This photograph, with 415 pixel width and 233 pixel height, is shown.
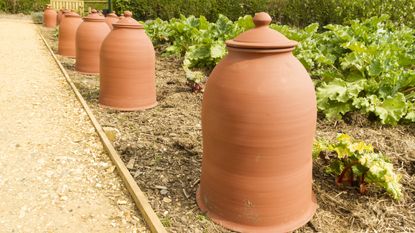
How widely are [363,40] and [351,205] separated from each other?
4310mm

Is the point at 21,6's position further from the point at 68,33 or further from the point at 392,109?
the point at 392,109

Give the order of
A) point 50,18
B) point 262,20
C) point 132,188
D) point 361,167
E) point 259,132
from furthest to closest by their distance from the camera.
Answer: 1. point 50,18
2. point 132,188
3. point 361,167
4. point 262,20
5. point 259,132

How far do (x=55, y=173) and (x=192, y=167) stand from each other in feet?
4.06

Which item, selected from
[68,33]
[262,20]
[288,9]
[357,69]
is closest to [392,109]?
[357,69]

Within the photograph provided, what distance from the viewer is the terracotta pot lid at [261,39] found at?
2.68 meters

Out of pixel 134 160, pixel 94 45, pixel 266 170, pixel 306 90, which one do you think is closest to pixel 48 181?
pixel 134 160

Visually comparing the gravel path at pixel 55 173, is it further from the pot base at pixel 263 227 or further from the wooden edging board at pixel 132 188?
the pot base at pixel 263 227

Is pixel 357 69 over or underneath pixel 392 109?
over

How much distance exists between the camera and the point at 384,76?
491 cm

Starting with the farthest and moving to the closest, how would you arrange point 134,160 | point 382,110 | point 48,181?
point 382,110
point 134,160
point 48,181

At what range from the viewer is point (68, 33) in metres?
10.1

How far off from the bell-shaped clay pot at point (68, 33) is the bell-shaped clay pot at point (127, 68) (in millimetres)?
4772

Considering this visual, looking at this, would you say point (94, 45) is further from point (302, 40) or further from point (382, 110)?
point (382, 110)

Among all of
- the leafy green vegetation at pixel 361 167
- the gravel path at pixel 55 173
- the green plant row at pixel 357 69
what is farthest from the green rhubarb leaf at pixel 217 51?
the leafy green vegetation at pixel 361 167
